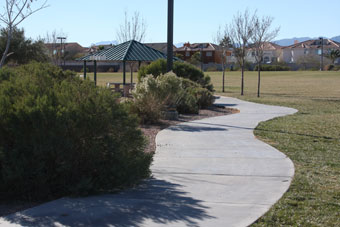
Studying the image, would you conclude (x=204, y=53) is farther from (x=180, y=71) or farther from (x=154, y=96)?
(x=154, y=96)

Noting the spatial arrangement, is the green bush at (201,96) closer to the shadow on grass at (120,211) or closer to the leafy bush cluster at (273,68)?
the shadow on grass at (120,211)

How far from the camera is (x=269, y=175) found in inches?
295

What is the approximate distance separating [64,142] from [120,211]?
1133 millimetres

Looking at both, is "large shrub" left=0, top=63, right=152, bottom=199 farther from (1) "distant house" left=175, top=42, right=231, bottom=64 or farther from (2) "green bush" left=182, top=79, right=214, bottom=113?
(1) "distant house" left=175, top=42, right=231, bottom=64

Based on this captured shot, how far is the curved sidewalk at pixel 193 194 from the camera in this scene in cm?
527

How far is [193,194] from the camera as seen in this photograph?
6320mm

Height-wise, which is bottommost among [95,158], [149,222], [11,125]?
[149,222]

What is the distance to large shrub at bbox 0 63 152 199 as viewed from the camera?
5828 mm

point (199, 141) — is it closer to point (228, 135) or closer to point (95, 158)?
point (228, 135)

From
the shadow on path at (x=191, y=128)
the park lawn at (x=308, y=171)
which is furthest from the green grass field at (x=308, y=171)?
the shadow on path at (x=191, y=128)

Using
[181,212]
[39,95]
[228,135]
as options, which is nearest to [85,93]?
[39,95]

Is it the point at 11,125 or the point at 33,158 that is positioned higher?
the point at 11,125

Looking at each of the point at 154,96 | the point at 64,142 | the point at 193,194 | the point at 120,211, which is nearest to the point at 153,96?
the point at 154,96

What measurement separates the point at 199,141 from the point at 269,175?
3453mm
